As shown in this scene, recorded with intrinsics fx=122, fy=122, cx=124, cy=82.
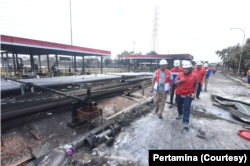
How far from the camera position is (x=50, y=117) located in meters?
4.44

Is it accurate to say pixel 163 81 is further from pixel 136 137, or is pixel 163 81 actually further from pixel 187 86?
pixel 136 137

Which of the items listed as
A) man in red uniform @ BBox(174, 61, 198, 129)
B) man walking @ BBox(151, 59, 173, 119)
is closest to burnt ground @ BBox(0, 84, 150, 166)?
man walking @ BBox(151, 59, 173, 119)

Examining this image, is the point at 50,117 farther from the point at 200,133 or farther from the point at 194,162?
the point at 200,133

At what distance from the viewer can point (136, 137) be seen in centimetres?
305

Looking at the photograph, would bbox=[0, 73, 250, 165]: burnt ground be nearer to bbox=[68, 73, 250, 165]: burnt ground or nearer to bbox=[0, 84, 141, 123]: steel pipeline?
bbox=[68, 73, 250, 165]: burnt ground

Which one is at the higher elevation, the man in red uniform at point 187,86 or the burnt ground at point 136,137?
the man in red uniform at point 187,86

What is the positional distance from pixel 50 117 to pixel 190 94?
4.75 metres

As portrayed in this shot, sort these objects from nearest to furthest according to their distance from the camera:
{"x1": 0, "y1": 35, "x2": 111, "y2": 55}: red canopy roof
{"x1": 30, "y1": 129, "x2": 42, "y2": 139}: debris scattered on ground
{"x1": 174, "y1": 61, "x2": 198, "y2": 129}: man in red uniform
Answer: {"x1": 30, "y1": 129, "x2": 42, "y2": 139}: debris scattered on ground
{"x1": 174, "y1": 61, "x2": 198, "y2": 129}: man in red uniform
{"x1": 0, "y1": 35, "x2": 111, "y2": 55}: red canopy roof

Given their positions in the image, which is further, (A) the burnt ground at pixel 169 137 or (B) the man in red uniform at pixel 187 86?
(B) the man in red uniform at pixel 187 86

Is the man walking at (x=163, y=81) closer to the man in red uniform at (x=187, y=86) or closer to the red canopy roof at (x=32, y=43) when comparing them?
the man in red uniform at (x=187, y=86)

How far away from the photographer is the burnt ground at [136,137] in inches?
101

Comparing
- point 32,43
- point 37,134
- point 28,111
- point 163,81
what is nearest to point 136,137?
point 163,81

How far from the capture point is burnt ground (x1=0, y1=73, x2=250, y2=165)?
255 centimetres

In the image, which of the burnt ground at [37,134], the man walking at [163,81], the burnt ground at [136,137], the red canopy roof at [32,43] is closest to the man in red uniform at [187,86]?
the man walking at [163,81]
